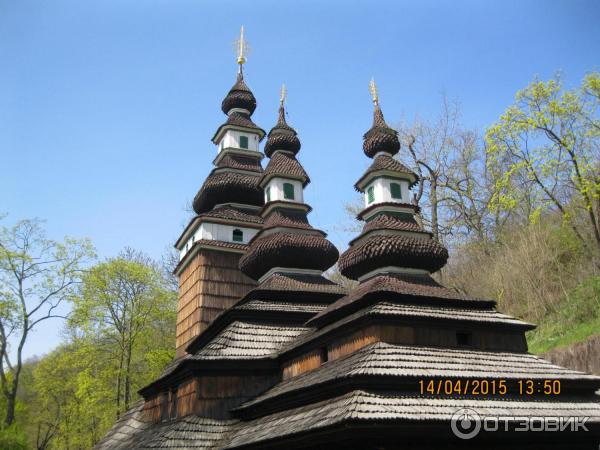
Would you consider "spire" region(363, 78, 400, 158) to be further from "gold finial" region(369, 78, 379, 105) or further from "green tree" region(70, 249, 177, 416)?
"green tree" region(70, 249, 177, 416)

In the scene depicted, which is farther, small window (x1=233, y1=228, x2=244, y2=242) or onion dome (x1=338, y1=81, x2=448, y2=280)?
small window (x1=233, y1=228, x2=244, y2=242)

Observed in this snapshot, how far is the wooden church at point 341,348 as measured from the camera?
10133mm

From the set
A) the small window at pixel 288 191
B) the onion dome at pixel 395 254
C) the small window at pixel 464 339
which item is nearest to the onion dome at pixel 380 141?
the onion dome at pixel 395 254

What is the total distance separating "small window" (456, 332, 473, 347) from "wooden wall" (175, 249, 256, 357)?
9714mm

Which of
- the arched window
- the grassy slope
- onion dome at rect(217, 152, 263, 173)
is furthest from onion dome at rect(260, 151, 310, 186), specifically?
the grassy slope

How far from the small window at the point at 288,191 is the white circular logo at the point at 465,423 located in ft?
37.2

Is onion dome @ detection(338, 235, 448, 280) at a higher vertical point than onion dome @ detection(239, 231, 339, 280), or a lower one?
lower

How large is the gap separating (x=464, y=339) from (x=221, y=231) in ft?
37.4

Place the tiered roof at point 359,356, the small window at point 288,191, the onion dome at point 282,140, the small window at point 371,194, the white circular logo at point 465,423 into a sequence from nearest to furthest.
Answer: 1. the white circular logo at point 465,423
2. the tiered roof at point 359,356
3. the small window at point 371,194
4. the small window at point 288,191
5. the onion dome at point 282,140

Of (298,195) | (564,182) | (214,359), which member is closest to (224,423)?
(214,359)

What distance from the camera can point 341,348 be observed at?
13102 mm

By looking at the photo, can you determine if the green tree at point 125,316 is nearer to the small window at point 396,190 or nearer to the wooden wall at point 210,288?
the wooden wall at point 210,288

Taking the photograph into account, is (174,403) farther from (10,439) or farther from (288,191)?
(10,439)
